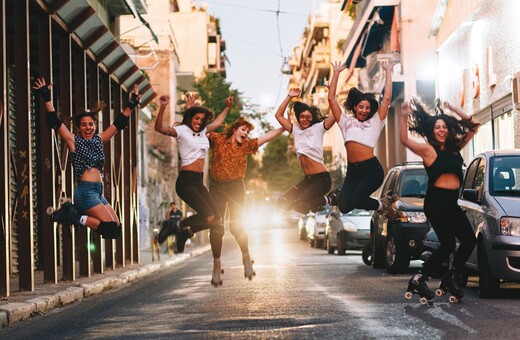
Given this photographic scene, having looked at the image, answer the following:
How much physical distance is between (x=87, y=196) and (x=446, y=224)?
404 centimetres

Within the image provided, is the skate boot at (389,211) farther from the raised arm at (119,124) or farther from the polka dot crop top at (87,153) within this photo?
the polka dot crop top at (87,153)

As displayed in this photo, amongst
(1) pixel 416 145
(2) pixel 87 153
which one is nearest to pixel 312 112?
(1) pixel 416 145

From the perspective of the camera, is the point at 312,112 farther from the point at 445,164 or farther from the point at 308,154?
the point at 445,164

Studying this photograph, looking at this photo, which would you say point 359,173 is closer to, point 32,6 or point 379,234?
point 32,6

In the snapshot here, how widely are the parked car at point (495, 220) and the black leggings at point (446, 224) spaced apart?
832 mm

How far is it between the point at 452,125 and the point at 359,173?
122cm

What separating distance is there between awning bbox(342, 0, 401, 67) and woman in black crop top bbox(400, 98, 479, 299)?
36.7m

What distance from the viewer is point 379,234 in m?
22.8

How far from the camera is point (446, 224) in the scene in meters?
13.1

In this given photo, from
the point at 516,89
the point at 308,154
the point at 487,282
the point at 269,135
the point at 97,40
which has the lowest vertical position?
the point at 487,282

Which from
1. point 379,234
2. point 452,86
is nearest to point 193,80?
point 452,86

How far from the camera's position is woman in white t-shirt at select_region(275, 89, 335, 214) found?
13.6m

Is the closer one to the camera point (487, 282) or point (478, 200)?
point (487, 282)

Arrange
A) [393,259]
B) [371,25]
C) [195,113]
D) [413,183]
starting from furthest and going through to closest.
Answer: [371,25] < [413,183] < [393,259] < [195,113]
